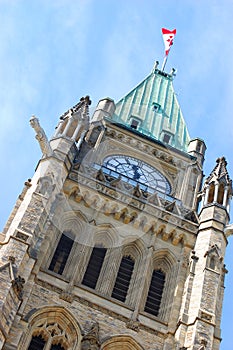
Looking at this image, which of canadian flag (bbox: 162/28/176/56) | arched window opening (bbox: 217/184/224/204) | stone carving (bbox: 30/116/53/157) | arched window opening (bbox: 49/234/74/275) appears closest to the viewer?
arched window opening (bbox: 49/234/74/275)

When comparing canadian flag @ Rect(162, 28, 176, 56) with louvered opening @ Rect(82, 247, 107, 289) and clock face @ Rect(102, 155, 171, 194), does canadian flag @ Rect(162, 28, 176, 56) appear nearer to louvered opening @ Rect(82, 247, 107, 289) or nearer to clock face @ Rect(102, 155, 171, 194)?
clock face @ Rect(102, 155, 171, 194)

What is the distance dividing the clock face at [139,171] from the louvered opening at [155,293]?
4.94 meters

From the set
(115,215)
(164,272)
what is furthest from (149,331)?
(115,215)

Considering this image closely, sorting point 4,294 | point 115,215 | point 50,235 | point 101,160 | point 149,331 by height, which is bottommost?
point 4,294

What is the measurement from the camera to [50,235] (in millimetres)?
23516

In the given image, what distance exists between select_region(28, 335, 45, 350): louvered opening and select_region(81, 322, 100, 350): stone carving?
1.15 m

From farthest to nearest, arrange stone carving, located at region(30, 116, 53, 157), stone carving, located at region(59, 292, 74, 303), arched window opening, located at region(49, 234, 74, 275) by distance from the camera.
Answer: stone carving, located at region(30, 116, 53, 157) < arched window opening, located at region(49, 234, 74, 275) < stone carving, located at region(59, 292, 74, 303)

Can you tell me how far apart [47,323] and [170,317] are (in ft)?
13.2

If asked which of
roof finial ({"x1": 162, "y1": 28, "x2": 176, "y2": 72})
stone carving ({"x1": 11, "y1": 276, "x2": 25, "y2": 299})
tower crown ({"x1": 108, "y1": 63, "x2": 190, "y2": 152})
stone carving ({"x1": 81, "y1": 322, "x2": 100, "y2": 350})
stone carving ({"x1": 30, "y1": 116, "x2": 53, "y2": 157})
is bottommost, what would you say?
stone carving ({"x1": 81, "y1": 322, "x2": 100, "y2": 350})

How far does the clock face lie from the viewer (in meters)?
29.5

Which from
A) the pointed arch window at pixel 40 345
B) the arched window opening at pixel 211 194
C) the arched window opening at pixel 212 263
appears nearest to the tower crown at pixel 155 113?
the arched window opening at pixel 211 194

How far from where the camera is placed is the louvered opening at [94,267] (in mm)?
23125

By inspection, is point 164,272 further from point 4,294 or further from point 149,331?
point 4,294

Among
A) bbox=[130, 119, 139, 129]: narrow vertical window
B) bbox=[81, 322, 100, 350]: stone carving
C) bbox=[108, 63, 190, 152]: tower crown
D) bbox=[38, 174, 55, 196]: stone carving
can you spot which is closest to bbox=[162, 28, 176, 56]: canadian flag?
bbox=[108, 63, 190, 152]: tower crown
